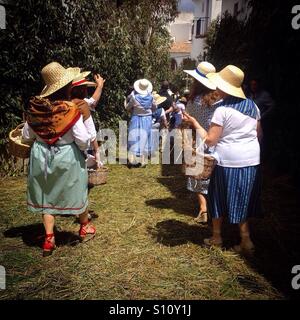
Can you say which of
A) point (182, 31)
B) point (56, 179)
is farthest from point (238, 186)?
point (182, 31)

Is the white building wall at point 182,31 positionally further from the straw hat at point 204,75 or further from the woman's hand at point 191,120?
the woman's hand at point 191,120

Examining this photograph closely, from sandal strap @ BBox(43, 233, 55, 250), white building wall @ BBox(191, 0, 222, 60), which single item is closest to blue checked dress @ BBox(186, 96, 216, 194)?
sandal strap @ BBox(43, 233, 55, 250)

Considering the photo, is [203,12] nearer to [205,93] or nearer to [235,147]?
[205,93]

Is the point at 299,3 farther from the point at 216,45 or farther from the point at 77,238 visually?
the point at 216,45

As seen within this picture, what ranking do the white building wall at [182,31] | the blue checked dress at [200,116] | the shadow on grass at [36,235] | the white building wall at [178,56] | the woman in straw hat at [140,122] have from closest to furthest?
the shadow on grass at [36,235]
the blue checked dress at [200,116]
the woman in straw hat at [140,122]
the white building wall at [178,56]
the white building wall at [182,31]

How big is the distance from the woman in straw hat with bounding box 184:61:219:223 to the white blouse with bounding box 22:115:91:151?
A: 5.23ft

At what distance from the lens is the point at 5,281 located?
3.39 m

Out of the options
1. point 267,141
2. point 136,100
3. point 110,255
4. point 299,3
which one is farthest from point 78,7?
point 110,255

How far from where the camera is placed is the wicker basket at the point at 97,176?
634 centimetres

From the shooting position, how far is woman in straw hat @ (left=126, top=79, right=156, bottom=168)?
7.53 meters

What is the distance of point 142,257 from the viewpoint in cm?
388

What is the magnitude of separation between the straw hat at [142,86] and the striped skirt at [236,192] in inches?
159

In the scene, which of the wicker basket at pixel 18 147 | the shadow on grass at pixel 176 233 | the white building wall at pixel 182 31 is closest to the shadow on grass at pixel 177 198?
the shadow on grass at pixel 176 233

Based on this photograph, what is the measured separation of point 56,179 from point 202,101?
2041 millimetres
